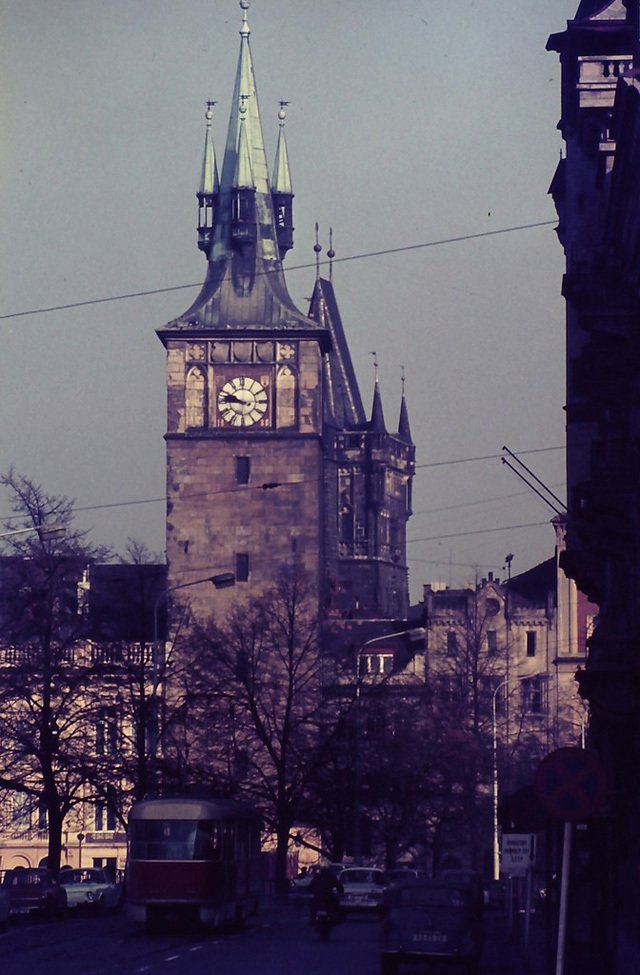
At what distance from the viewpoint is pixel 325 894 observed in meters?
43.2

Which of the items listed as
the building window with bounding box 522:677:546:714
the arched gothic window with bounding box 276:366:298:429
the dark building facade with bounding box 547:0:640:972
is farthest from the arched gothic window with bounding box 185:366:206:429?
the dark building facade with bounding box 547:0:640:972

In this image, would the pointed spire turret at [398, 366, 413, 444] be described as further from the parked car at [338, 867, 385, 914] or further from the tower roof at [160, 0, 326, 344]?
the parked car at [338, 867, 385, 914]

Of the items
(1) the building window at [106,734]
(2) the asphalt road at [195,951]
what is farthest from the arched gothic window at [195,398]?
(2) the asphalt road at [195,951]

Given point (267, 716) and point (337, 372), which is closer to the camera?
point (267, 716)

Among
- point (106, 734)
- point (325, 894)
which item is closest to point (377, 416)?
point (106, 734)

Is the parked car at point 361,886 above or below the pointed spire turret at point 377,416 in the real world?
below

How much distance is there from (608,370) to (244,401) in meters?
84.0

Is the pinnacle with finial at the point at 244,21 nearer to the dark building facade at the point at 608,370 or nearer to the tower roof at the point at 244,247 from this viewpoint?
the tower roof at the point at 244,247

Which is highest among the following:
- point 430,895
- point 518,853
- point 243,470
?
point 243,470

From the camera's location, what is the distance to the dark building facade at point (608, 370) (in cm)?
3722

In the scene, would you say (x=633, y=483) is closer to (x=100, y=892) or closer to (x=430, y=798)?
(x=100, y=892)

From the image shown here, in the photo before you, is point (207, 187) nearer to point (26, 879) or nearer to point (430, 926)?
point (26, 879)

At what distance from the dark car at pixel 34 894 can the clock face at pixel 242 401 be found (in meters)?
69.3

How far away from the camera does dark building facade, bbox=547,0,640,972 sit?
3722 centimetres
